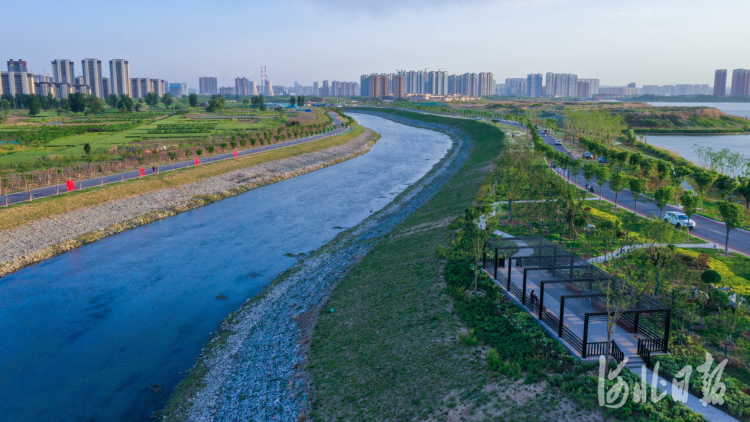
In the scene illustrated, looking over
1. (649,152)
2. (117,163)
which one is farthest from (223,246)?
(649,152)

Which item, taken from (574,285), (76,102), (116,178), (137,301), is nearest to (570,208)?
(574,285)

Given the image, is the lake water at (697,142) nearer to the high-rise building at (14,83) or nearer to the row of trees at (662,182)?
the row of trees at (662,182)

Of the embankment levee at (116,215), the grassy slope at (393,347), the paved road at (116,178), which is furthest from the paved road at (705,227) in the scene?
the paved road at (116,178)

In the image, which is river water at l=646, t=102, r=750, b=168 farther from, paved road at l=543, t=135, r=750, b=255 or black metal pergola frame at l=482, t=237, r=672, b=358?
black metal pergola frame at l=482, t=237, r=672, b=358

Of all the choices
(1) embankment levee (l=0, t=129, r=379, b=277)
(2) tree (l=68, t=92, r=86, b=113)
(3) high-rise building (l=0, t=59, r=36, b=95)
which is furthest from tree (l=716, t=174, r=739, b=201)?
(3) high-rise building (l=0, t=59, r=36, b=95)

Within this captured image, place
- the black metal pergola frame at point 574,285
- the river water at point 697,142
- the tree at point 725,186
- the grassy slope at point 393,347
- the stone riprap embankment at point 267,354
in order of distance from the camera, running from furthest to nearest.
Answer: the river water at point 697,142, the tree at point 725,186, the stone riprap embankment at point 267,354, the grassy slope at point 393,347, the black metal pergola frame at point 574,285

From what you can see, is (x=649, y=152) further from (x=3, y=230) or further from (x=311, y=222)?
(x=3, y=230)
